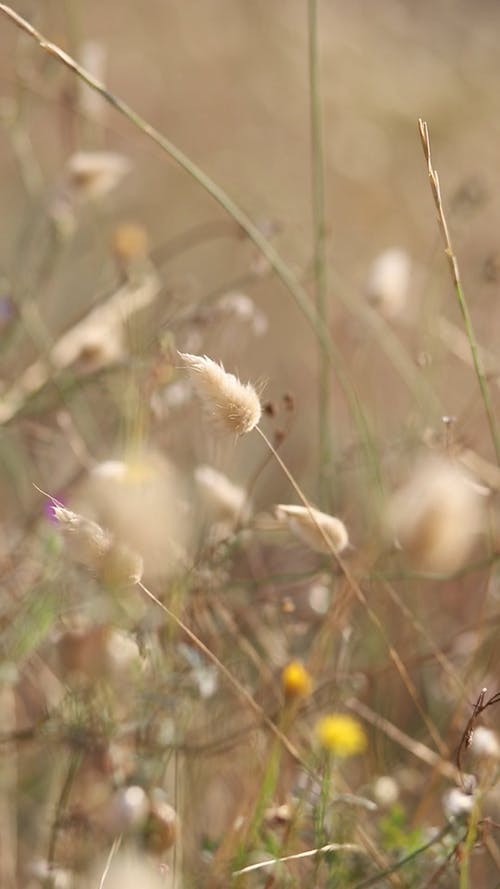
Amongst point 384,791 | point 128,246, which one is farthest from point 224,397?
point 128,246

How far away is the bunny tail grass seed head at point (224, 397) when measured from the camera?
0.60 m

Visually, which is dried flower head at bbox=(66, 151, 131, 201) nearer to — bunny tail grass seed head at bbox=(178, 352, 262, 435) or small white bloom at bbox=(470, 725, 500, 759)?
bunny tail grass seed head at bbox=(178, 352, 262, 435)

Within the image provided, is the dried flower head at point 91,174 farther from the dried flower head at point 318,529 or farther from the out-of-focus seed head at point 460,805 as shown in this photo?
the out-of-focus seed head at point 460,805

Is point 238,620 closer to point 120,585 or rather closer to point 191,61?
point 120,585

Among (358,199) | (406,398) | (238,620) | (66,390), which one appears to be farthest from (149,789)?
(358,199)

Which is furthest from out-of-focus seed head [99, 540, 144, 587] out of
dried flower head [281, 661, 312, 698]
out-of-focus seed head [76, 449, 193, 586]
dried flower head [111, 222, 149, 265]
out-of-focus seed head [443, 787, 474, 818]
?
dried flower head [111, 222, 149, 265]

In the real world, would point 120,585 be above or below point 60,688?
above

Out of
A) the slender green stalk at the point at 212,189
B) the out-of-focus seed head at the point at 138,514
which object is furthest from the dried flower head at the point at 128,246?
the out-of-focus seed head at the point at 138,514

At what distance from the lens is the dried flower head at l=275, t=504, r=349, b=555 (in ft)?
2.29

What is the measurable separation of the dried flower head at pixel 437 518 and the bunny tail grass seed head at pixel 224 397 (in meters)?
0.16

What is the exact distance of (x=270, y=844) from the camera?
0.71 meters

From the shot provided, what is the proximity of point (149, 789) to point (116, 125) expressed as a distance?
1750 mm

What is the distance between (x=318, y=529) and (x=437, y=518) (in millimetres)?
84

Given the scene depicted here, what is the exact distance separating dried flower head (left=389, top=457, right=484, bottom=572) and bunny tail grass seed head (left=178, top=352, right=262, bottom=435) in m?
0.16
